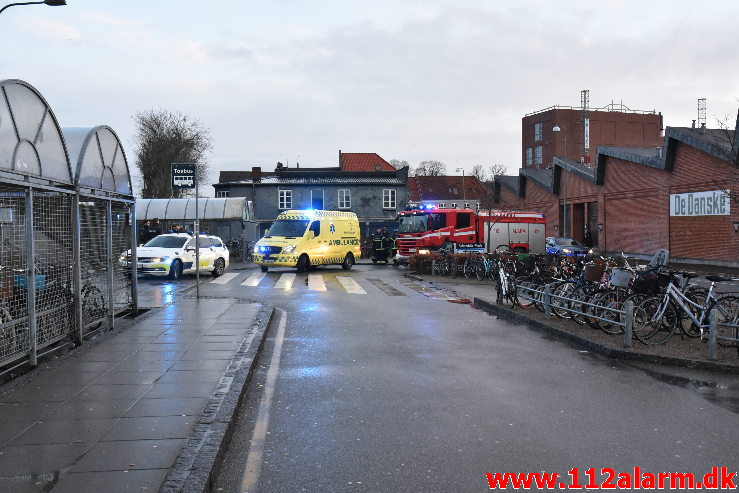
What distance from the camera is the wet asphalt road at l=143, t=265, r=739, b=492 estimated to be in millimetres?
4516

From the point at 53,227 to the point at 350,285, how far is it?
40.7ft

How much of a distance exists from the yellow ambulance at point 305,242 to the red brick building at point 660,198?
1563 centimetres

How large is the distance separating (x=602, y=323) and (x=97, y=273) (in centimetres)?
794

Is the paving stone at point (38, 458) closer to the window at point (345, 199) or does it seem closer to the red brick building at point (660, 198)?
the red brick building at point (660, 198)

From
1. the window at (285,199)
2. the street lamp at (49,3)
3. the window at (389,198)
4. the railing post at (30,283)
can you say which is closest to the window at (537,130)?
the window at (389,198)

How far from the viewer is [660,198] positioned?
35.7 meters

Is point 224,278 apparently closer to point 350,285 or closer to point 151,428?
point 350,285

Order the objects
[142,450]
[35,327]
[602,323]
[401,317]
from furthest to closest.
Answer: [401,317], [602,323], [35,327], [142,450]

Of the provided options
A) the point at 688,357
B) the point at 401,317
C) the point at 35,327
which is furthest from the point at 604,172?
the point at 35,327

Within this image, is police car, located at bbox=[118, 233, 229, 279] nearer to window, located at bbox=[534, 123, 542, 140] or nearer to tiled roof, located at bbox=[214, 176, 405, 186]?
tiled roof, located at bbox=[214, 176, 405, 186]

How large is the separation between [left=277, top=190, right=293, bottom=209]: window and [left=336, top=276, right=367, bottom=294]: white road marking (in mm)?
36088

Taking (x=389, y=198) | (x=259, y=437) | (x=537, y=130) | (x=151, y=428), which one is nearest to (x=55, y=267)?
(x=151, y=428)

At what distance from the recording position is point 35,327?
7340mm

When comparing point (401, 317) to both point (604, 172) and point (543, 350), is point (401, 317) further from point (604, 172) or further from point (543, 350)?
point (604, 172)
